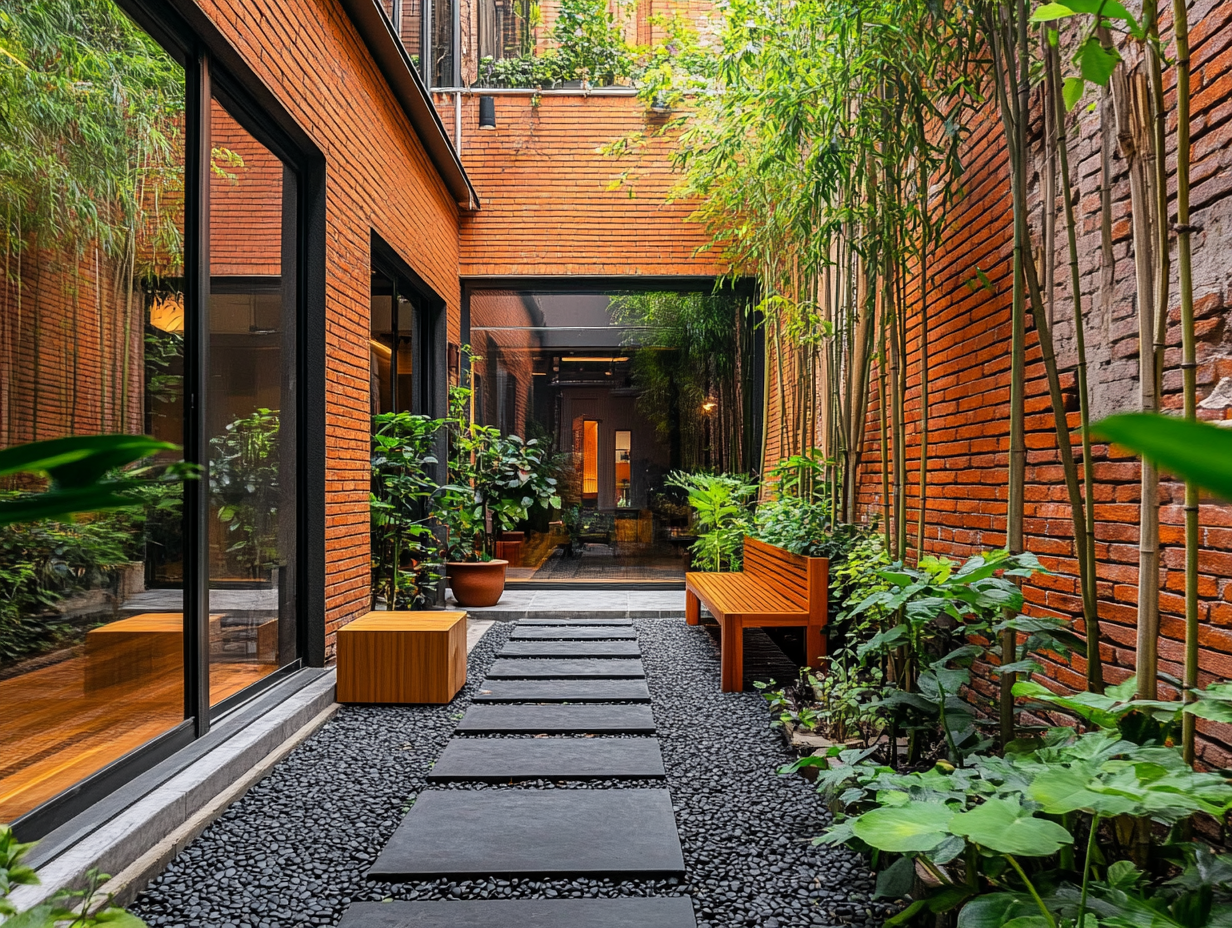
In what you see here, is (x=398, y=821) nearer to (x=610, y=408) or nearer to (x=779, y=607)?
(x=779, y=607)

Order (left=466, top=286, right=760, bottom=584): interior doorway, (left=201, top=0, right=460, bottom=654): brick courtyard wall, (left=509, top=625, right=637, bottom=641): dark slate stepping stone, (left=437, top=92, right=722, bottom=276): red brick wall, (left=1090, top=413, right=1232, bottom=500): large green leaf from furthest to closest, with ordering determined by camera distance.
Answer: (left=466, top=286, right=760, bottom=584): interior doorway → (left=437, top=92, right=722, bottom=276): red brick wall → (left=509, top=625, right=637, bottom=641): dark slate stepping stone → (left=201, top=0, right=460, bottom=654): brick courtyard wall → (left=1090, top=413, right=1232, bottom=500): large green leaf

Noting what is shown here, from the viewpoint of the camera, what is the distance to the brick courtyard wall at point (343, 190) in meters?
3.40

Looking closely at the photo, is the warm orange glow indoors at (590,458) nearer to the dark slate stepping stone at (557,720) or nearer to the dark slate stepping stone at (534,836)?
the dark slate stepping stone at (557,720)

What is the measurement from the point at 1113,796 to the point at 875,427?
10.3 ft

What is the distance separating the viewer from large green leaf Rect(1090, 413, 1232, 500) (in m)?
0.19

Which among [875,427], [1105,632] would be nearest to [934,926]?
[1105,632]

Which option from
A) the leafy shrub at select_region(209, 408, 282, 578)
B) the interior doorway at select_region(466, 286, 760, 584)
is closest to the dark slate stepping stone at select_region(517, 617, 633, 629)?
the interior doorway at select_region(466, 286, 760, 584)

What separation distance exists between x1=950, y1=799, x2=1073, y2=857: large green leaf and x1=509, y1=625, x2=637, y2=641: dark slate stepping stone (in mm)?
3906

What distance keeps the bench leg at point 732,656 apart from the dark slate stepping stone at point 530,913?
6.20 ft

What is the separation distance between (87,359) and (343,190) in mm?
2181

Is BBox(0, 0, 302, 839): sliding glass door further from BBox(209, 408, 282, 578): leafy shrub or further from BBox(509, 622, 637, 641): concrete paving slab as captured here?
BBox(509, 622, 637, 641): concrete paving slab

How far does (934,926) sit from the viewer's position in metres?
1.76

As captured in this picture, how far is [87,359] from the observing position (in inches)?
87.0

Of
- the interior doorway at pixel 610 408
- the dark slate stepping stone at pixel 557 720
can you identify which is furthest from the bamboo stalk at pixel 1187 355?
the interior doorway at pixel 610 408
